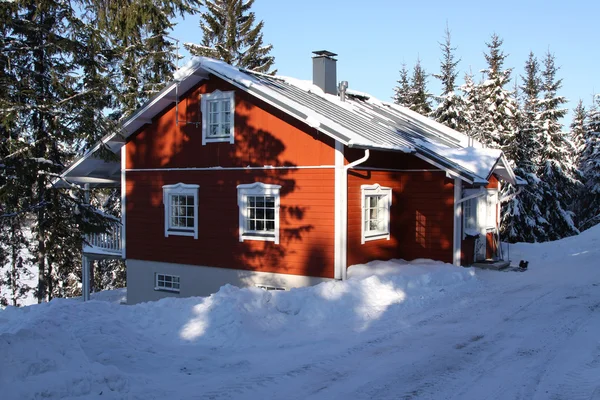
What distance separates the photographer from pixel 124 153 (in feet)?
55.3

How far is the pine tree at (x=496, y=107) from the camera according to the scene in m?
29.4

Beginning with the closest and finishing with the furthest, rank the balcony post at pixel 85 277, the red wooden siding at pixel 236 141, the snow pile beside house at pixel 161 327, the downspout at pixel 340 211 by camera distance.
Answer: the snow pile beside house at pixel 161 327, the downspout at pixel 340 211, the red wooden siding at pixel 236 141, the balcony post at pixel 85 277

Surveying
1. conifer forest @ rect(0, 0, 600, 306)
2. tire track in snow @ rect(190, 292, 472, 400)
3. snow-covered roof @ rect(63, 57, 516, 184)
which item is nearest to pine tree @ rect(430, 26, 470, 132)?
conifer forest @ rect(0, 0, 600, 306)

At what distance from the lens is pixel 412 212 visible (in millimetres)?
14797

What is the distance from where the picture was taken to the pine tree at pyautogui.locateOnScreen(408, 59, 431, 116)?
133ft

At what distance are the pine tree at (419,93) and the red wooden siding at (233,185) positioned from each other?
26864 millimetres

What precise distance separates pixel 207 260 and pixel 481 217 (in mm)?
8119

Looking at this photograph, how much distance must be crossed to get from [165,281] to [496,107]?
2203 centimetres

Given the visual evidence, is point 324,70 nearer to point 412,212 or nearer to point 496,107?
point 412,212

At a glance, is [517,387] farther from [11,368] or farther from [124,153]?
[124,153]

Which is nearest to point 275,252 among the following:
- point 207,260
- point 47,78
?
point 207,260

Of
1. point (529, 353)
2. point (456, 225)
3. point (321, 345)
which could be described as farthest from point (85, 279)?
point (529, 353)

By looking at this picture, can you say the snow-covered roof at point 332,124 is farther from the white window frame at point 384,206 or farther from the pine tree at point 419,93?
the pine tree at point 419,93

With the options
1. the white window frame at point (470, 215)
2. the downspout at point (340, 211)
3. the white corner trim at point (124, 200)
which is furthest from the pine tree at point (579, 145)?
the white corner trim at point (124, 200)
